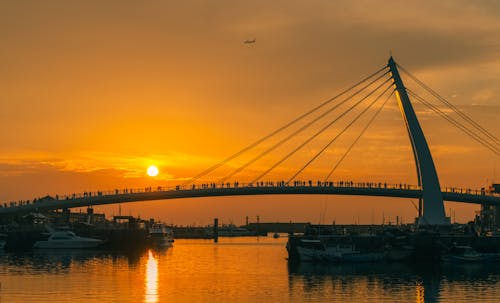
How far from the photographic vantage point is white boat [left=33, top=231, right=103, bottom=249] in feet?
383

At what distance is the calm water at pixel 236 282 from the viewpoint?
56.9m

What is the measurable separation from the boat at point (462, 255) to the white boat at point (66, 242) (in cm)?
4916

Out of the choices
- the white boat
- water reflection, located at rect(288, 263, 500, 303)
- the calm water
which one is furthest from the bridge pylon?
the white boat

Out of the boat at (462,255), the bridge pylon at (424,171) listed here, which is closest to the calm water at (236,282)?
the boat at (462,255)

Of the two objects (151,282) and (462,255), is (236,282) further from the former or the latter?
(462,255)

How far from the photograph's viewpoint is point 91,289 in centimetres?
6075

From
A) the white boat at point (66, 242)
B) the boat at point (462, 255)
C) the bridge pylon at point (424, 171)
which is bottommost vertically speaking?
the boat at point (462, 255)

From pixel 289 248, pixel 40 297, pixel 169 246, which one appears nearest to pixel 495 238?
pixel 289 248

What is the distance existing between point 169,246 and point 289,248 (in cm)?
4030

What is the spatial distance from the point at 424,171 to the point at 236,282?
135ft

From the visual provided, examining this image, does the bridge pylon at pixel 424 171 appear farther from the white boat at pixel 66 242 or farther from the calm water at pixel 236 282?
the white boat at pixel 66 242

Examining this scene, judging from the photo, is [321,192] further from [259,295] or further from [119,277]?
[259,295]

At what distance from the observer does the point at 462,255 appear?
93500 millimetres

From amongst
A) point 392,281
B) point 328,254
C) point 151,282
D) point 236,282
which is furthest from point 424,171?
point 151,282
